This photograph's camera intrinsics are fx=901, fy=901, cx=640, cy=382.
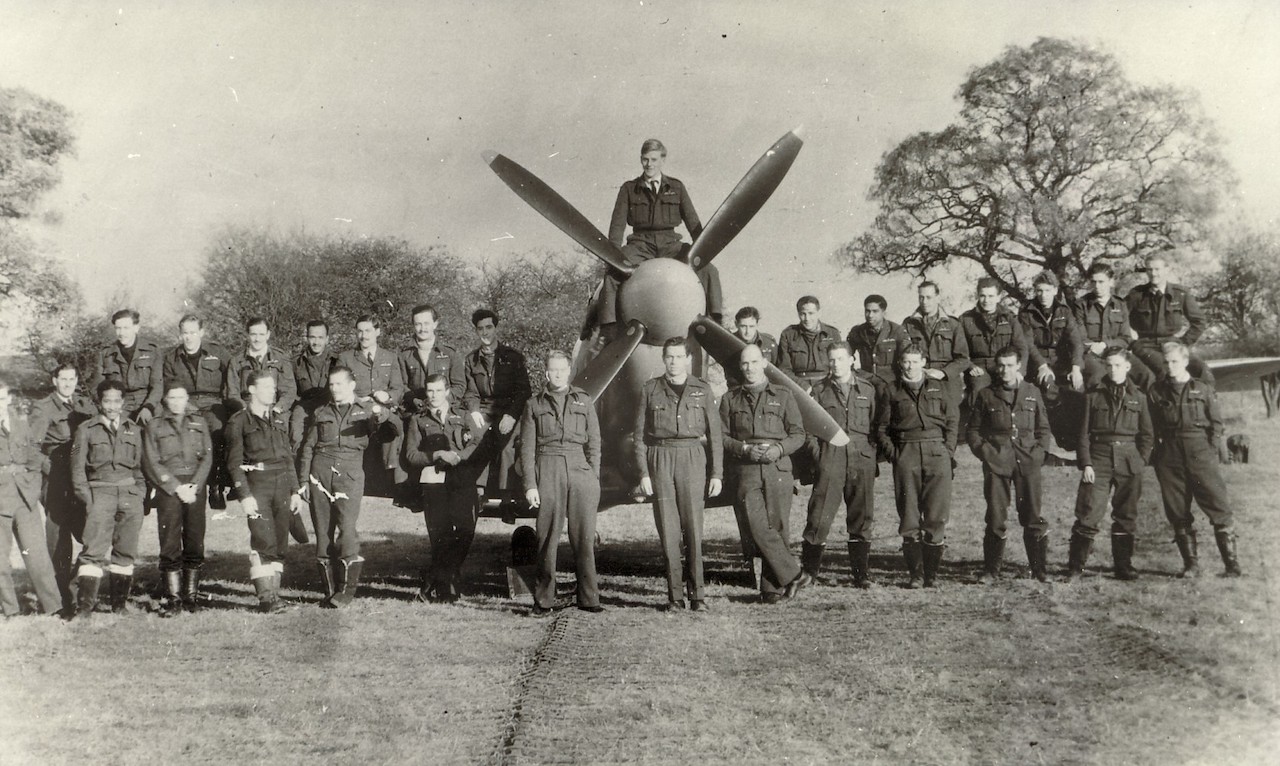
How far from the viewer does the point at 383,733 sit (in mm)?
4398

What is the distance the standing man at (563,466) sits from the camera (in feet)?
22.2

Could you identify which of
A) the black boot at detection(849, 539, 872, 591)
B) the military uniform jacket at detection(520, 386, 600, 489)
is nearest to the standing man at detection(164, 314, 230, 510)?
the military uniform jacket at detection(520, 386, 600, 489)

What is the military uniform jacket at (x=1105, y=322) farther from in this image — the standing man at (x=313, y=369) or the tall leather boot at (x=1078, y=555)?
the standing man at (x=313, y=369)

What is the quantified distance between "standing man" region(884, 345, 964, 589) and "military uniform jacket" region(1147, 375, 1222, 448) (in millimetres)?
1564

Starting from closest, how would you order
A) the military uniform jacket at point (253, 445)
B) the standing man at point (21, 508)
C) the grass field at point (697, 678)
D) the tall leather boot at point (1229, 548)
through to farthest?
the grass field at point (697, 678) < the standing man at point (21, 508) < the tall leather boot at point (1229, 548) < the military uniform jacket at point (253, 445)

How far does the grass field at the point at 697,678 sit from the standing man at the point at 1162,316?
177 cm

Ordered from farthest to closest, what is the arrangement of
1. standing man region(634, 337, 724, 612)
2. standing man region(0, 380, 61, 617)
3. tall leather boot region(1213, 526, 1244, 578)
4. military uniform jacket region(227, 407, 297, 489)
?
1. military uniform jacket region(227, 407, 297, 489)
2. tall leather boot region(1213, 526, 1244, 578)
3. standing man region(634, 337, 724, 612)
4. standing man region(0, 380, 61, 617)

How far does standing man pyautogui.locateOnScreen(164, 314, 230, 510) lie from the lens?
24.9ft

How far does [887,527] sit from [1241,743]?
26.4ft

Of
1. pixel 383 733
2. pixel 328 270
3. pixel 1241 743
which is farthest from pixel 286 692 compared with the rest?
pixel 328 270

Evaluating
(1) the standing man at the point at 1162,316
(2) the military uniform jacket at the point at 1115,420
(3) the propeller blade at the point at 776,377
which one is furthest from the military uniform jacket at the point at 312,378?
(1) the standing man at the point at 1162,316

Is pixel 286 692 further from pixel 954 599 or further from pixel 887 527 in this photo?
pixel 887 527

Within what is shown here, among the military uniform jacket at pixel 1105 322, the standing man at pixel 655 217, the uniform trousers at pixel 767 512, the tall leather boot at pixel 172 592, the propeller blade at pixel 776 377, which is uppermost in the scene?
the standing man at pixel 655 217

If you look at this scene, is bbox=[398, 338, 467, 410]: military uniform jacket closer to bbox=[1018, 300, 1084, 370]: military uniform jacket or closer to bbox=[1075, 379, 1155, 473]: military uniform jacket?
bbox=[1018, 300, 1084, 370]: military uniform jacket
